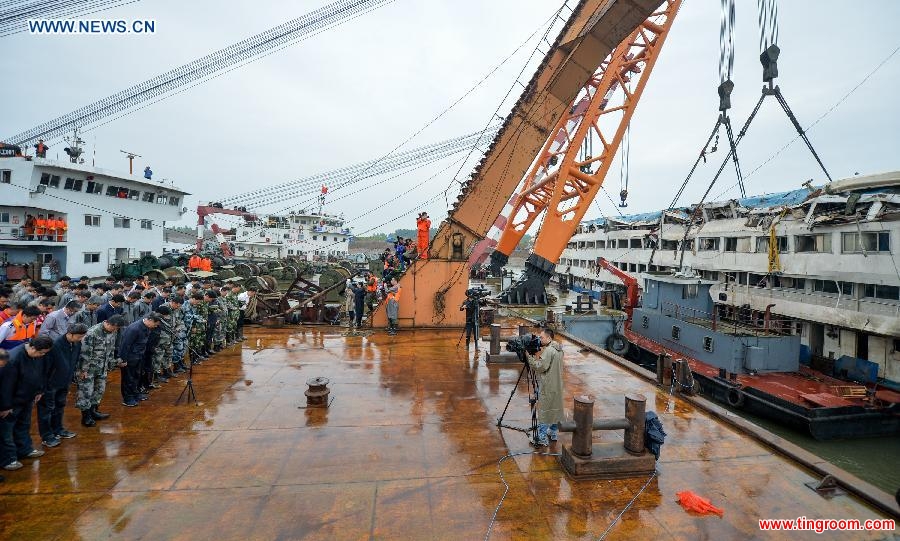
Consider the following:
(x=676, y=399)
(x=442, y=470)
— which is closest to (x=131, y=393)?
(x=442, y=470)

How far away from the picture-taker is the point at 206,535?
11.8ft

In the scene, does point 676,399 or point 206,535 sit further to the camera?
point 676,399

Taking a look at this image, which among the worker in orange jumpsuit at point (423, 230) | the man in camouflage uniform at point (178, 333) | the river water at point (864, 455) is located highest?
the worker in orange jumpsuit at point (423, 230)

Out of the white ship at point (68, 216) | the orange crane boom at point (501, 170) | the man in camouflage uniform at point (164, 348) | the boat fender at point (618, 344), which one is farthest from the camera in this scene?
the white ship at point (68, 216)

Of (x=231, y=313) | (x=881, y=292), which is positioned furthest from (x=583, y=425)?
(x=881, y=292)

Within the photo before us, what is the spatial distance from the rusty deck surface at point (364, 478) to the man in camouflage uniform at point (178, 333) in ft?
2.72

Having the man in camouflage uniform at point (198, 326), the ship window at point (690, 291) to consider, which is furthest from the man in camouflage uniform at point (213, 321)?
the ship window at point (690, 291)

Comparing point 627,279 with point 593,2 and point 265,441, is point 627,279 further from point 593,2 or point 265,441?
point 265,441

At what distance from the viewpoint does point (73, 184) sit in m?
21.9

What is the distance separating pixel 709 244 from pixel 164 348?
2661 cm

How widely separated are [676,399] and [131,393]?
8815 mm

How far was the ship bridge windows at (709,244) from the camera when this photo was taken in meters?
23.8
